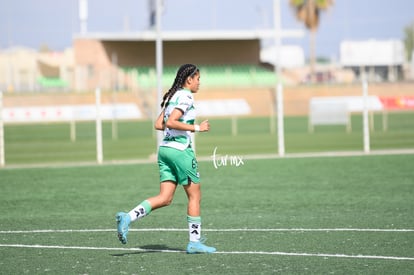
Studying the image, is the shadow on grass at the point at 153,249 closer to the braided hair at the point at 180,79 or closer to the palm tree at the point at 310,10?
the braided hair at the point at 180,79

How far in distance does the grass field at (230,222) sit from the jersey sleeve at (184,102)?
1.59m

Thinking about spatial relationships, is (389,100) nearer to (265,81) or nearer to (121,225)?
(265,81)

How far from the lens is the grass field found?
32.8 ft

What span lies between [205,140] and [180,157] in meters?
28.8

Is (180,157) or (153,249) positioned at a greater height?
(180,157)

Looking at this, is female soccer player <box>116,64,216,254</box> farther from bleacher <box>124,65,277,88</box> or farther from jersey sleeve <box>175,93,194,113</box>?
bleacher <box>124,65,277,88</box>

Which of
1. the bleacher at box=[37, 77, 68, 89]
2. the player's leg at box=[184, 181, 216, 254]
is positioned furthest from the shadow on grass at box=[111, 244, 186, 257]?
the bleacher at box=[37, 77, 68, 89]

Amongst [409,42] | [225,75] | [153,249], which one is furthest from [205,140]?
[409,42]

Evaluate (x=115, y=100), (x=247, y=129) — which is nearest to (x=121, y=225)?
(x=247, y=129)

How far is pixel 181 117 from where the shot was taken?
1056 cm

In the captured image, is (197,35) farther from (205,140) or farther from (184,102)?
(184,102)

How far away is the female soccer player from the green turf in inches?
726

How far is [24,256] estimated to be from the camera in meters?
10.7

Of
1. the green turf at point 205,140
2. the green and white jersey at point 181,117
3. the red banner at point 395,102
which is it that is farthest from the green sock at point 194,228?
the red banner at point 395,102
